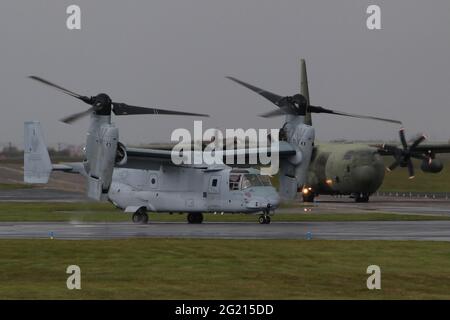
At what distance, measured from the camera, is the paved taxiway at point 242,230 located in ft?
128

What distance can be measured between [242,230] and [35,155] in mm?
13353

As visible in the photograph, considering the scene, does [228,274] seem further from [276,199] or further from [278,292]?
Result: [276,199]

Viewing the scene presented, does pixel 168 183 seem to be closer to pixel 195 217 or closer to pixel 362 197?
pixel 195 217

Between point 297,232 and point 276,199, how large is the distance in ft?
22.5

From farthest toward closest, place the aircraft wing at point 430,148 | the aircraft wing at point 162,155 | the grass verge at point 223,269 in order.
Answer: the aircraft wing at point 430,148 < the aircraft wing at point 162,155 < the grass verge at point 223,269

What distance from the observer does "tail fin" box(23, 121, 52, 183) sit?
165 ft

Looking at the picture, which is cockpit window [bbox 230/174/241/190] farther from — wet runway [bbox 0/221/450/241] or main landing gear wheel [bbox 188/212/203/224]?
main landing gear wheel [bbox 188/212/203/224]

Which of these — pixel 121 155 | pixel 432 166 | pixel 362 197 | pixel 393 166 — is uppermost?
pixel 432 166

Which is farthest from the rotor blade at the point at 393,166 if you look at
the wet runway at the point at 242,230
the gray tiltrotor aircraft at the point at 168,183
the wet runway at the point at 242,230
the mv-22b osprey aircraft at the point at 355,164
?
the gray tiltrotor aircraft at the point at 168,183

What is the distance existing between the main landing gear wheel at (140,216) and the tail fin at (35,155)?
494 centimetres

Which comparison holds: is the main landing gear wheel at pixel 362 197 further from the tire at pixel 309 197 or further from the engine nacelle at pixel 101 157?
the engine nacelle at pixel 101 157

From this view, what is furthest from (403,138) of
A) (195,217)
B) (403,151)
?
(195,217)

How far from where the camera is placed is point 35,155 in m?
50.5

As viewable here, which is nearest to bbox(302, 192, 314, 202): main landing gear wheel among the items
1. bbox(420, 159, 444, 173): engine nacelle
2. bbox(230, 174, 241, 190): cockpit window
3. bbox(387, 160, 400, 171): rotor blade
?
bbox(387, 160, 400, 171): rotor blade
